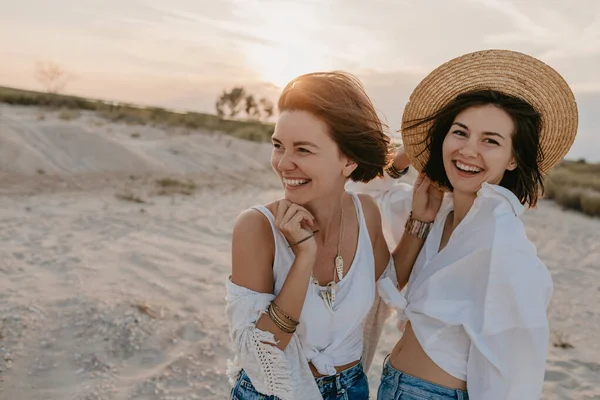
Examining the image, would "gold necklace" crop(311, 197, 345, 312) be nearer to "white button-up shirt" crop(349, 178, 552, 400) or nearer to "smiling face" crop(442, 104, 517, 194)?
"white button-up shirt" crop(349, 178, 552, 400)

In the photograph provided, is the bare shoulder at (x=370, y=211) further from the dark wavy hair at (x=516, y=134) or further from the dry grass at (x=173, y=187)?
the dry grass at (x=173, y=187)

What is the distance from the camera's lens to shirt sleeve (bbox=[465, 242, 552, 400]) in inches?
65.5

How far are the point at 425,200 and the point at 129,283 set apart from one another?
3546mm

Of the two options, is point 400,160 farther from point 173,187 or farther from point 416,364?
point 173,187

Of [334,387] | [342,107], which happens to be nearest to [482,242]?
[342,107]

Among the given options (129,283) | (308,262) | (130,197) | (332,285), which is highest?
(308,262)

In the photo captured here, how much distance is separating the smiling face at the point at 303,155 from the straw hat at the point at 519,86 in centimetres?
59

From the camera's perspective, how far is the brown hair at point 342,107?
194cm

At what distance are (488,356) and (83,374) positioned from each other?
2816 mm

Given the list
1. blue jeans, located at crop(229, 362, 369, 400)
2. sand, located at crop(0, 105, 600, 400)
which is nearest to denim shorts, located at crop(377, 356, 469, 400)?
blue jeans, located at crop(229, 362, 369, 400)

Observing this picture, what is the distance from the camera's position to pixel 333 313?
1964 millimetres

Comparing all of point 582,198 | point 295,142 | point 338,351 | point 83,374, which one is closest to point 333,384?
point 338,351

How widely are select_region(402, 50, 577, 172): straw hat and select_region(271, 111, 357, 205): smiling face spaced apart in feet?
1.92

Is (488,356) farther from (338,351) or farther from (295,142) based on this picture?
(295,142)
